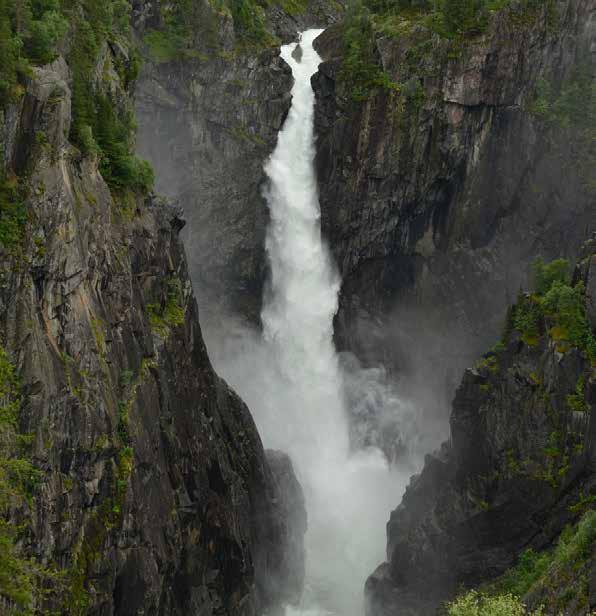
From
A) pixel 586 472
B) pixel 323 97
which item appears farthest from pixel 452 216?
pixel 586 472

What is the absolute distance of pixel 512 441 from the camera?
41.2 metres

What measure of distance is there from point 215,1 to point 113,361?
150ft

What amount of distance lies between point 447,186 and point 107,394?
4010 centimetres

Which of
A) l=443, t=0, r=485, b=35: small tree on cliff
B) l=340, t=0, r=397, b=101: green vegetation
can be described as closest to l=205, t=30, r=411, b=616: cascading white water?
l=340, t=0, r=397, b=101: green vegetation

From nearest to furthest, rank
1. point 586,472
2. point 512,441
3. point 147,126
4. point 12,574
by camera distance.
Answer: point 12,574 < point 586,472 < point 512,441 < point 147,126

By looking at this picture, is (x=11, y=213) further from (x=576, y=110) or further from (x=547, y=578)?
(x=576, y=110)

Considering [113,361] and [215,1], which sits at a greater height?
[215,1]

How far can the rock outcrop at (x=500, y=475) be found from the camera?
3738 centimetres

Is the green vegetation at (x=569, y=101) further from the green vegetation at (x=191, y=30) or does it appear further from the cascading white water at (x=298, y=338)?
the green vegetation at (x=191, y=30)

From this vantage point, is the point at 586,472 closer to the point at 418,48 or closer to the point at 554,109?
the point at 554,109

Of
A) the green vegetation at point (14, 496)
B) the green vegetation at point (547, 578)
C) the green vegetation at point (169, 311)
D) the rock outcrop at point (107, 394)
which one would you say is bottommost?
the green vegetation at point (547, 578)

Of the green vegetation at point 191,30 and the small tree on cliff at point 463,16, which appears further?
the green vegetation at point 191,30

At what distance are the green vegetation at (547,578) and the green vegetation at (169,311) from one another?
19450 mm

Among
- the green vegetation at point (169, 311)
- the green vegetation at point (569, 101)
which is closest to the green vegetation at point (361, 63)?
the green vegetation at point (569, 101)
